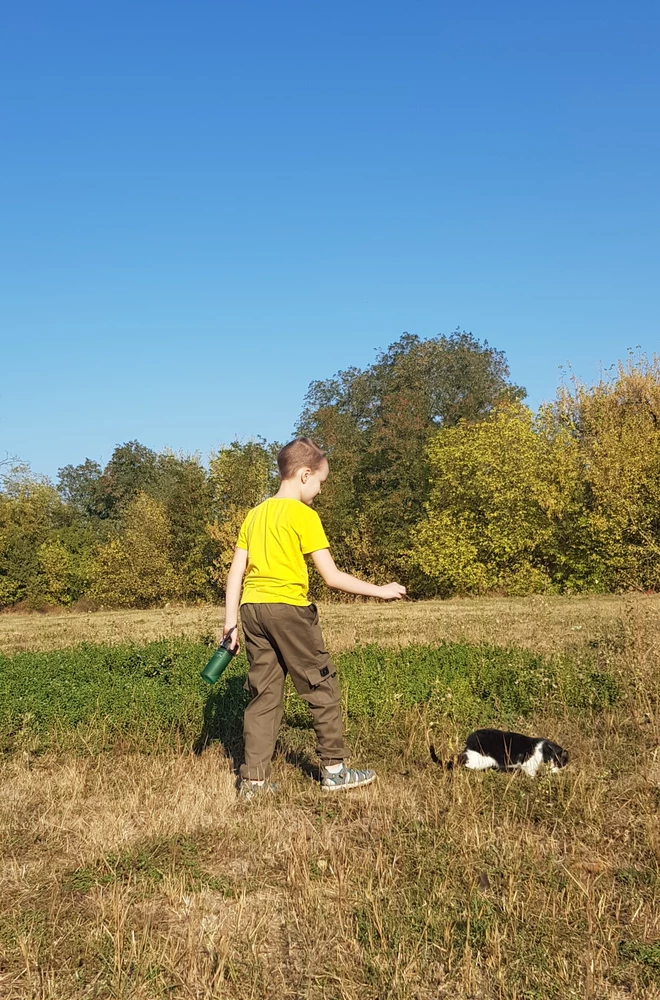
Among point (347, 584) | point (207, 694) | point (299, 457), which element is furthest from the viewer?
point (207, 694)

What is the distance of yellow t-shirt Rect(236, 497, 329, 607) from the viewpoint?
4430 millimetres

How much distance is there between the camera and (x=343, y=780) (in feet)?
14.4

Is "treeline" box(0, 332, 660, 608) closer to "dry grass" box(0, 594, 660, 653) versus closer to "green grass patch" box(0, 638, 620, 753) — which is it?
"dry grass" box(0, 594, 660, 653)

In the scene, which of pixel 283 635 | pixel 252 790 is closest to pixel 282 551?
pixel 283 635

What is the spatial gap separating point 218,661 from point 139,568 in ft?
96.6

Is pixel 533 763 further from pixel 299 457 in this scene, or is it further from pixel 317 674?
pixel 299 457

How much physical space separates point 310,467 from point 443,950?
2675mm

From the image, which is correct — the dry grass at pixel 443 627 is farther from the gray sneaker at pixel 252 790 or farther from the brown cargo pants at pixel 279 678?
the gray sneaker at pixel 252 790

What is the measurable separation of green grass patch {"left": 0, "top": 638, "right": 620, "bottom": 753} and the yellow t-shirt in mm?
1851

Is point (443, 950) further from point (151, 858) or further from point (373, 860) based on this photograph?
point (151, 858)

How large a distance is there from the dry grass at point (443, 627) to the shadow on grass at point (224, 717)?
1870 millimetres

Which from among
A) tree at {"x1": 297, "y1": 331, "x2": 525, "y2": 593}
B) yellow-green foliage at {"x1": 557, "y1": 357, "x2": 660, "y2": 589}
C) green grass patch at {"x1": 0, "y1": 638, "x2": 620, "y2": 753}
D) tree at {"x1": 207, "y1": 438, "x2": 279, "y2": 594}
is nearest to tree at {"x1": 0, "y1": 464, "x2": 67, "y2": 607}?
tree at {"x1": 207, "y1": 438, "x2": 279, "y2": 594}

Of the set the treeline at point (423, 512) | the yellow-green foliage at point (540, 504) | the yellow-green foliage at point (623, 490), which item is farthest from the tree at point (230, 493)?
the yellow-green foliage at point (623, 490)

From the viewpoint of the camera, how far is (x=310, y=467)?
458 cm
